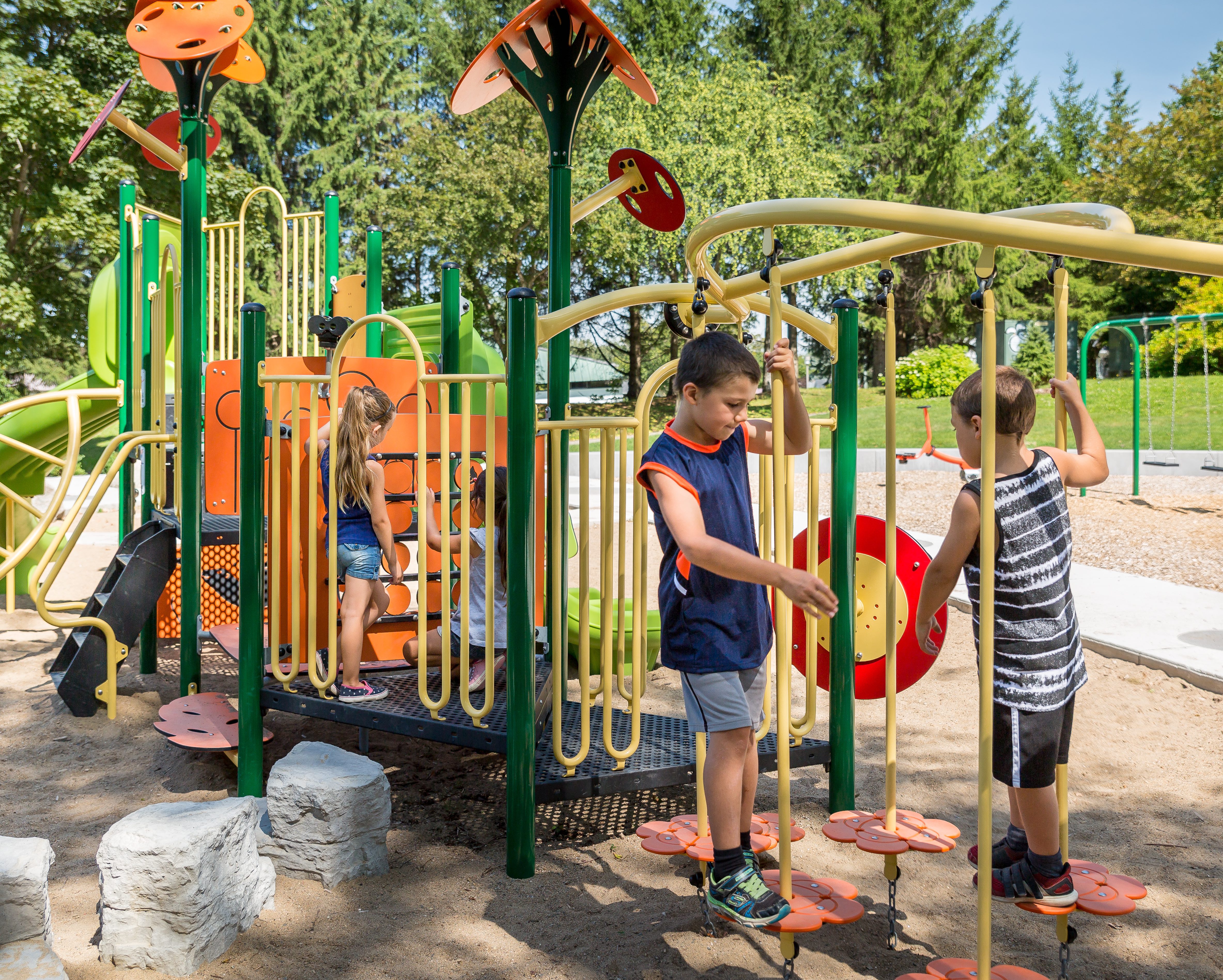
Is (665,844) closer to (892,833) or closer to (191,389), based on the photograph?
(892,833)

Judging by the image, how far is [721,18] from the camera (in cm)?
3244

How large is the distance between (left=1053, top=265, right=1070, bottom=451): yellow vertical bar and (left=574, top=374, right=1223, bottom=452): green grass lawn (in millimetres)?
14192

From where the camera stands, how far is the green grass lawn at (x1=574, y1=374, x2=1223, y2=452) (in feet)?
61.8

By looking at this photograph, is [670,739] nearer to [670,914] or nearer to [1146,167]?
[670,914]

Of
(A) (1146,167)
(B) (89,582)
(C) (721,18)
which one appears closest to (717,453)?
(B) (89,582)

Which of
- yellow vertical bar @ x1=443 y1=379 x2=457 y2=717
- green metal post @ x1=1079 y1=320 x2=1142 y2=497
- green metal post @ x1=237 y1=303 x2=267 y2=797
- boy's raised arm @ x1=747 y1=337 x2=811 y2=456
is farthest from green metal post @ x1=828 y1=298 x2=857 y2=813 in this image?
green metal post @ x1=1079 y1=320 x2=1142 y2=497

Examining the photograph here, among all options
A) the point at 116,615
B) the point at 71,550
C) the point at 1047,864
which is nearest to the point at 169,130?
the point at 71,550

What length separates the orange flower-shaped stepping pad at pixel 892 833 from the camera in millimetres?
2324

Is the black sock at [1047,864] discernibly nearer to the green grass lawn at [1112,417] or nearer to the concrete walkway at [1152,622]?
the concrete walkway at [1152,622]

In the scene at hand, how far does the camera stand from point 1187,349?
24438mm

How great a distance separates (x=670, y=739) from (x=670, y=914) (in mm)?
775

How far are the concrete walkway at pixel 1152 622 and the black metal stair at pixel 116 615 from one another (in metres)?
4.45

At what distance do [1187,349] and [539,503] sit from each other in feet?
85.4

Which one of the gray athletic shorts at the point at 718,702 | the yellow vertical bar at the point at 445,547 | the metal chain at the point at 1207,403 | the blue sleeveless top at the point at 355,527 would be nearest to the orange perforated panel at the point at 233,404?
the blue sleeveless top at the point at 355,527
